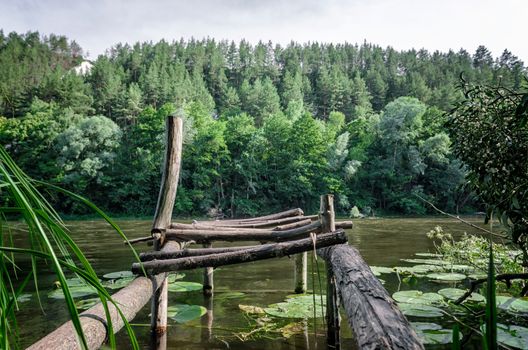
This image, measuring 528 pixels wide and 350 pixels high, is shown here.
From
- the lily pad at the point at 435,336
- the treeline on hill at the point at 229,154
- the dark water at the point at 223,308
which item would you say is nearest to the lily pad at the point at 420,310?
the lily pad at the point at 435,336

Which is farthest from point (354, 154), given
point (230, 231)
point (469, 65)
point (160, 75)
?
point (469, 65)

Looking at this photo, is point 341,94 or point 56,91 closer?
point 56,91

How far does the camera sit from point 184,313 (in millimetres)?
5363

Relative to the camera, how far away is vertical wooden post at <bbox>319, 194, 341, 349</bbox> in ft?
15.0

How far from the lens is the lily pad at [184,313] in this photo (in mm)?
5152

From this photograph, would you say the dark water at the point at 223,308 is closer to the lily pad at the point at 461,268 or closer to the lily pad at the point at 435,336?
the lily pad at the point at 435,336

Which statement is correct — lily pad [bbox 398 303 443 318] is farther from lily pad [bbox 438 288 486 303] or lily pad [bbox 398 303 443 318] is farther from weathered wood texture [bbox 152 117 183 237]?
weathered wood texture [bbox 152 117 183 237]

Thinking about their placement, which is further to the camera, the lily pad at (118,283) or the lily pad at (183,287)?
the lily pad at (183,287)

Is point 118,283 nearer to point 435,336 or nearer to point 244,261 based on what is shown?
point 244,261

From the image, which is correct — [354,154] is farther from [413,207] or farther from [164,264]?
[164,264]

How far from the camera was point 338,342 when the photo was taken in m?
4.48

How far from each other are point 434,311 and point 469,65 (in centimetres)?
10107

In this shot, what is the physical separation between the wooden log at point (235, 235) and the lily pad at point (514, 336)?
232 centimetres

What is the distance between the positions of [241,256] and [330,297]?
5.10ft
